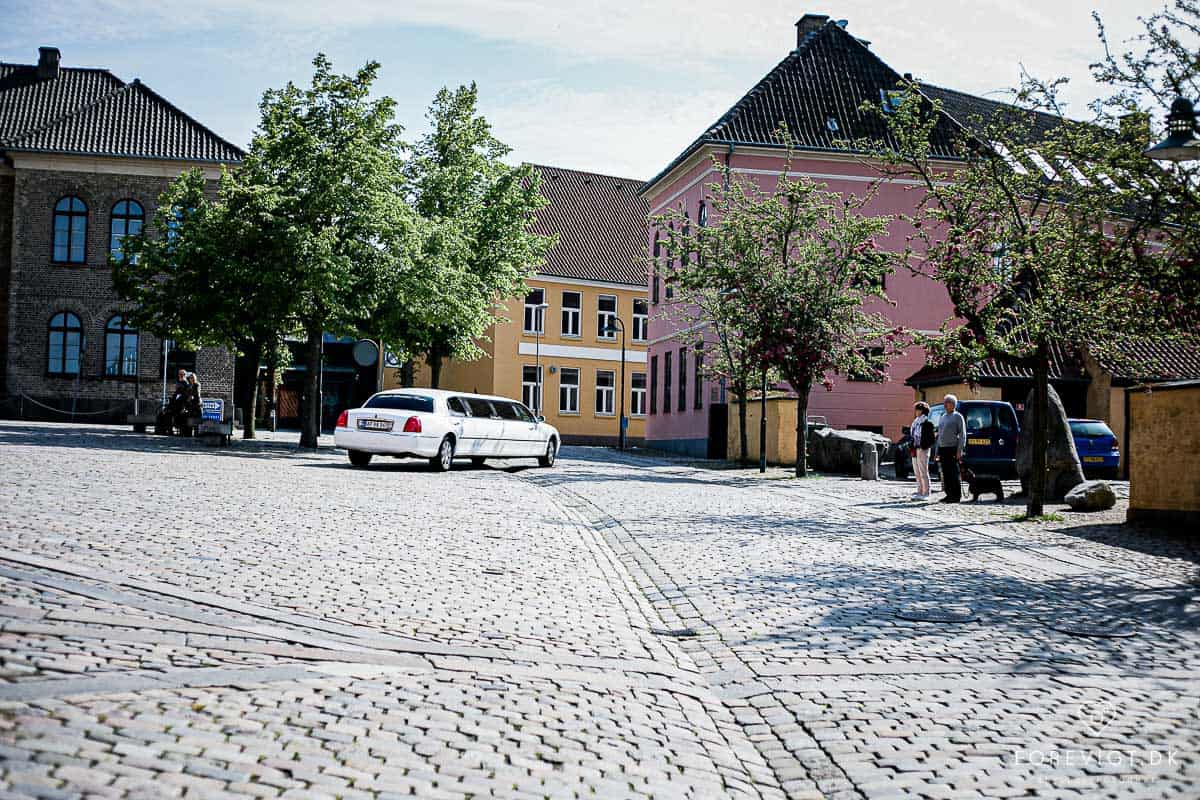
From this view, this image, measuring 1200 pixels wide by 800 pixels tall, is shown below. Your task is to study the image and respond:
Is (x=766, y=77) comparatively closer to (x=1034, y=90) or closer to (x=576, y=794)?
(x=1034, y=90)

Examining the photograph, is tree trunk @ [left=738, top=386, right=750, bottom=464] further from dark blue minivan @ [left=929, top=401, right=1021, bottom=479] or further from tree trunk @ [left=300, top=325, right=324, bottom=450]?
tree trunk @ [left=300, top=325, right=324, bottom=450]

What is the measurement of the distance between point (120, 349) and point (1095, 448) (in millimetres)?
35975

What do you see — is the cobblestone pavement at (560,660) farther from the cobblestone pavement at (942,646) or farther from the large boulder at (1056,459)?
the large boulder at (1056,459)

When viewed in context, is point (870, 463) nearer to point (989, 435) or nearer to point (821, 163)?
point (989, 435)

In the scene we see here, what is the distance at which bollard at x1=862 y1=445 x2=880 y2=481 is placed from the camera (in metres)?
28.4

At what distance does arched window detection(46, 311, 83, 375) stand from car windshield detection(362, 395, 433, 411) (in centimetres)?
2743

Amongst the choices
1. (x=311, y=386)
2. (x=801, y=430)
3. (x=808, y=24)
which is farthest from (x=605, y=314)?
(x=801, y=430)

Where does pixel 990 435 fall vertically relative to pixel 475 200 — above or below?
below

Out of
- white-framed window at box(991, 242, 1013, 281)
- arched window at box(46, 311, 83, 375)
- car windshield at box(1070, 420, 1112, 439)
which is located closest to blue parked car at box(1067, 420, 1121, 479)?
car windshield at box(1070, 420, 1112, 439)

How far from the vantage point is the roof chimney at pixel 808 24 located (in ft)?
166

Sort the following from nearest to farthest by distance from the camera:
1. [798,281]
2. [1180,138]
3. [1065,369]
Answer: [1180,138] → [798,281] → [1065,369]

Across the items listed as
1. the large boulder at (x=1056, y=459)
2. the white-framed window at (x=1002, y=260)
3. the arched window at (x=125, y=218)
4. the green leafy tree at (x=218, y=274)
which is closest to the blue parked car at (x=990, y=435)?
the large boulder at (x=1056, y=459)

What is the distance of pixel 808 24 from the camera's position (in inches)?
1993

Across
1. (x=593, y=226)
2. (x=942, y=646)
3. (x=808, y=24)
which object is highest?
(x=808, y=24)
